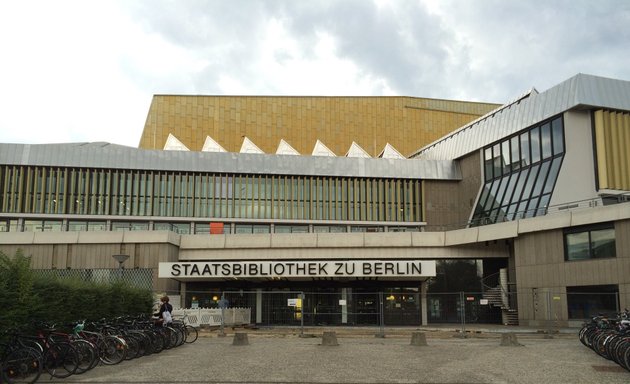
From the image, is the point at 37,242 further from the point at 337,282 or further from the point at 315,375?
the point at 315,375

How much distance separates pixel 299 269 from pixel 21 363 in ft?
87.9

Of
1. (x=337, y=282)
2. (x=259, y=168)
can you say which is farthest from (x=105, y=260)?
(x=259, y=168)

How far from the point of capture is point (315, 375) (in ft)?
48.7

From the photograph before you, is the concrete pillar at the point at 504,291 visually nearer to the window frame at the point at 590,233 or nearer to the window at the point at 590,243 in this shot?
the window frame at the point at 590,233

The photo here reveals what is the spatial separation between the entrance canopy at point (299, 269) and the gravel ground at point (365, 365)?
531 inches

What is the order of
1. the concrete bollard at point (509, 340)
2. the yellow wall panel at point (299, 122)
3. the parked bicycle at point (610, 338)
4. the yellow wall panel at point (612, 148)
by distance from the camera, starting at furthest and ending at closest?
the yellow wall panel at point (299, 122) → the yellow wall panel at point (612, 148) → the concrete bollard at point (509, 340) → the parked bicycle at point (610, 338)

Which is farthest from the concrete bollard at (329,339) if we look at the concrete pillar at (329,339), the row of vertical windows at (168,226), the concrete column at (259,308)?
the row of vertical windows at (168,226)

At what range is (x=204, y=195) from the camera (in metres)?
55.6

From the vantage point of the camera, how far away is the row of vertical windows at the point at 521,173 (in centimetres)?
4103

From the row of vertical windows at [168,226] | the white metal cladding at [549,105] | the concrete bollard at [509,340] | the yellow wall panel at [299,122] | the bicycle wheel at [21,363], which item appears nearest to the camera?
the bicycle wheel at [21,363]

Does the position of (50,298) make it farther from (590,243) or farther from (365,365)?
(590,243)

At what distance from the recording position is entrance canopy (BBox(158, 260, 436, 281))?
37.9 meters

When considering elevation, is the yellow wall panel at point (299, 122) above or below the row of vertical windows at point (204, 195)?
above

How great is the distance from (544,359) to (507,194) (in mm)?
28837
